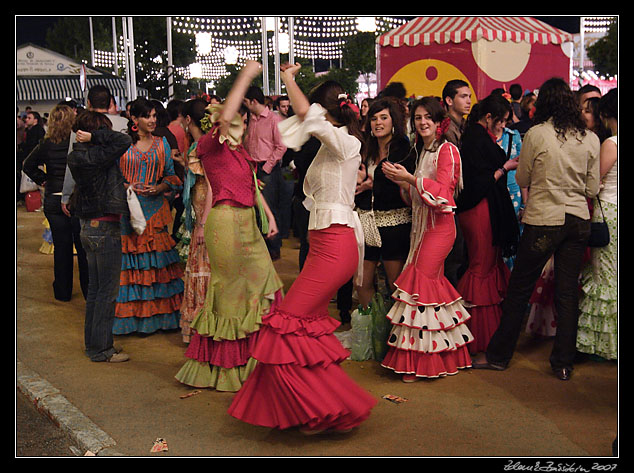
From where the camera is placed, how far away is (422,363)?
5.36 meters

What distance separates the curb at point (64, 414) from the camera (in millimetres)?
4355

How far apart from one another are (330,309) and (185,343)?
1.64m

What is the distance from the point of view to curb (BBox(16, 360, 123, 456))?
436cm

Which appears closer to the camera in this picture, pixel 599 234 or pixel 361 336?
pixel 599 234

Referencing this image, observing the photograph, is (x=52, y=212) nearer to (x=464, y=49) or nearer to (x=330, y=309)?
(x=330, y=309)

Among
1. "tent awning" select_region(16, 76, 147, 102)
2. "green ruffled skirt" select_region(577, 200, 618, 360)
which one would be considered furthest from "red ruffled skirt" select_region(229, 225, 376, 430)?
"tent awning" select_region(16, 76, 147, 102)

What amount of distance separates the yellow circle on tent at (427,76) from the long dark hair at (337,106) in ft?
28.7

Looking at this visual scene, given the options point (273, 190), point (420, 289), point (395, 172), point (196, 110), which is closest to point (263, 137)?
point (273, 190)

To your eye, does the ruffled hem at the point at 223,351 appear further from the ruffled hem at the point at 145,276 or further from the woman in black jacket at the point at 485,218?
the woman in black jacket at the point at 485,218

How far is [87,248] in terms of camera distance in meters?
5.78

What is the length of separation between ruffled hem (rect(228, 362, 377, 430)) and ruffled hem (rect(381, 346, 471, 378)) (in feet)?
3.52

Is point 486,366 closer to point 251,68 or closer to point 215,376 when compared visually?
point 215,376

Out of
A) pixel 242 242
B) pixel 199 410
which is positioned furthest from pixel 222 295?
pixel 199 410

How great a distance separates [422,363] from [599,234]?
164 centimetres
